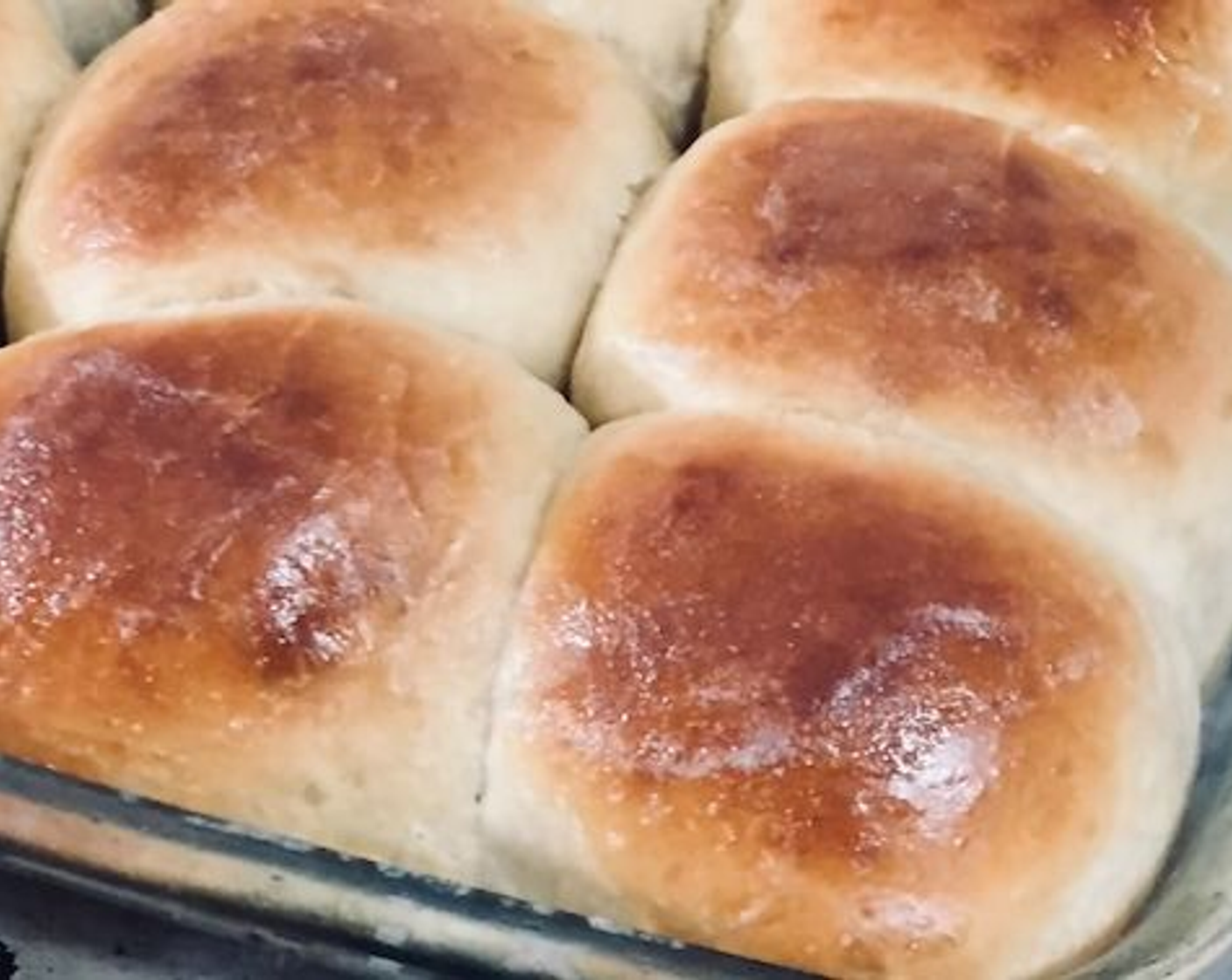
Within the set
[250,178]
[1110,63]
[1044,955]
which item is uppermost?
[1110,63]

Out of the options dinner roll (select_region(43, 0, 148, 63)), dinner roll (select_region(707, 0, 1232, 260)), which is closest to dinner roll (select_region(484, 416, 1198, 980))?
dinner roll (select_region(707, 0, 1232, 260))

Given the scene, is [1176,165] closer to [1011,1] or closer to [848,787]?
[1011,1]

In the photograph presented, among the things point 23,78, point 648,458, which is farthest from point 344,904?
point 23,78

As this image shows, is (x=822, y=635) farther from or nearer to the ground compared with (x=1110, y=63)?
nearer to the ground

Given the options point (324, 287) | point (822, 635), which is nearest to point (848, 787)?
point (822, 635)

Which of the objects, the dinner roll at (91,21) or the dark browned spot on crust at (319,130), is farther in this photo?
the dinner roll at (91,21)

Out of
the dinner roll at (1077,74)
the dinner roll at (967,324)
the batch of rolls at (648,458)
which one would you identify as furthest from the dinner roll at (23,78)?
the dinner roll at (1077,74)

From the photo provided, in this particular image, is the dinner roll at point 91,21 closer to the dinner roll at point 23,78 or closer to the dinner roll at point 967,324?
the dinner roll at point 23,78
